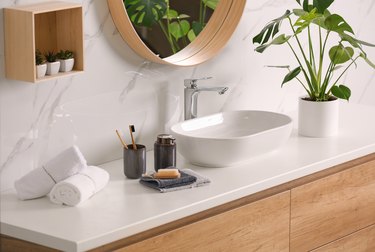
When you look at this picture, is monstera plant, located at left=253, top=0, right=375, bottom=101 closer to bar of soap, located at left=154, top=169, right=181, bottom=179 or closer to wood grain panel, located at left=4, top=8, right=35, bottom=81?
bar of soap, located at left=154, top=169, right=181, bottom=179

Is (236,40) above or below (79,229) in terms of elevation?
above

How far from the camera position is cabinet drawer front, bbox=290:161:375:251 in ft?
9.95

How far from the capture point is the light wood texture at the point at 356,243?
3207 mm

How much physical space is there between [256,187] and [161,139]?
0.35 meters

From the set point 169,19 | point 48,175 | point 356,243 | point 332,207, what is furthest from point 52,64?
point 356,243

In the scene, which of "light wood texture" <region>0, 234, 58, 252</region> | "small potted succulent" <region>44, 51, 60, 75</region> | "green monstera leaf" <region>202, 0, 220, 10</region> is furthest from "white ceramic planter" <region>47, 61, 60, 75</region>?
"green monstera leaf" <region>202, 0, 220, 10</region>

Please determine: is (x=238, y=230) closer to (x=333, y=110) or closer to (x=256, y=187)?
(x=256, y=187)

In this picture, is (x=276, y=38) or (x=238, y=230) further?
(x=276, y=38)

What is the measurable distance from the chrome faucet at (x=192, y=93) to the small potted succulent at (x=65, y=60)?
1.91 ft

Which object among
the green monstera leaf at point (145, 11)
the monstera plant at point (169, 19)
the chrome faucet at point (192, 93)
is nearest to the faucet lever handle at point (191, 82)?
the chrome faucet at point (192, 93)

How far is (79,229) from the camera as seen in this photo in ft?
7.84

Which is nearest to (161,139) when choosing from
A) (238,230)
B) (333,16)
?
(238,230)

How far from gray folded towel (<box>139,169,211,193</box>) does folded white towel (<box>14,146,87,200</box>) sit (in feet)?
0.85

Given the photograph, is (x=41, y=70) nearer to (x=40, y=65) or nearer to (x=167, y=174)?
(x=40, y=65)
